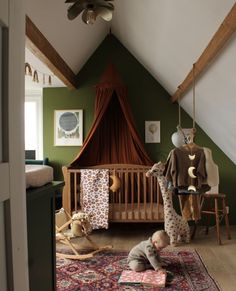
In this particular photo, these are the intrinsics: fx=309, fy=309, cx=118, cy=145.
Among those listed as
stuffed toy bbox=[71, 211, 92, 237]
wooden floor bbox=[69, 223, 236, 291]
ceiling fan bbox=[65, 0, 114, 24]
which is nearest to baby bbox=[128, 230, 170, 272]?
wooden floor bbox=[69, 223, 236, 291]

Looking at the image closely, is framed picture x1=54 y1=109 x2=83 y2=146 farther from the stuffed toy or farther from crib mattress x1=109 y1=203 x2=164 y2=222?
the stuffed toy

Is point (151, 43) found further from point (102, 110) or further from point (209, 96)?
point (102, 110)

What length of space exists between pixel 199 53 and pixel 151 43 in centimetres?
108

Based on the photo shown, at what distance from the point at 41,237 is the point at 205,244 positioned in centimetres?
313

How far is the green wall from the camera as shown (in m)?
5.06

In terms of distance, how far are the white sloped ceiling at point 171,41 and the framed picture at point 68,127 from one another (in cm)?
76

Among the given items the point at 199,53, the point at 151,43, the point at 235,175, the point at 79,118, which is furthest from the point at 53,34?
the point at 235,175

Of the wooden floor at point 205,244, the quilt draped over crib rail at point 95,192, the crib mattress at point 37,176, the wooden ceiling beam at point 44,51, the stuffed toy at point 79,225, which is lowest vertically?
the wooden floor at point 205,244

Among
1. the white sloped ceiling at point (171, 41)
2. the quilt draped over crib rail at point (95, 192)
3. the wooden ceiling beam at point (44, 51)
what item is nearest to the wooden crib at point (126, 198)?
the quilt draped over crib rail at point (95, 192)

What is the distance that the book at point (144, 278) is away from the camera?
8.95ft

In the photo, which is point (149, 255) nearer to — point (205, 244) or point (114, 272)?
point (114, 272)

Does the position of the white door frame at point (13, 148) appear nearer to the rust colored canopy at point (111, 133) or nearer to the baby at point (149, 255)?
the baby at point (149, 255)

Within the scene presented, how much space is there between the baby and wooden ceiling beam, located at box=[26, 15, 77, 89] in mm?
2101

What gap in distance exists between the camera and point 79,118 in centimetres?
512
